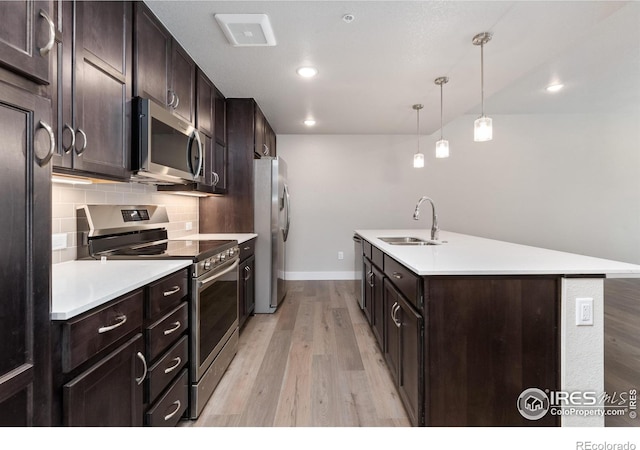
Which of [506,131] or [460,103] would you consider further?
[506,131]

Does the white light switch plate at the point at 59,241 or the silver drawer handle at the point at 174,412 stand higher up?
the white light switch plate at the point at 59,241

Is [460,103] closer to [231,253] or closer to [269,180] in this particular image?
[269,180]

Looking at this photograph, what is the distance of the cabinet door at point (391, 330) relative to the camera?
1872mm

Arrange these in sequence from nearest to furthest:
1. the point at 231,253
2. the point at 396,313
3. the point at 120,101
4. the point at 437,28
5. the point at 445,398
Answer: the point at 445,398 → the point at 120,101 → the point at 396,313 → the point at 437,28 → the point at 231,253

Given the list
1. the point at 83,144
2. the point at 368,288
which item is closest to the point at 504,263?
the point at 368,288

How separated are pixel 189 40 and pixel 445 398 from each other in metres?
2.64

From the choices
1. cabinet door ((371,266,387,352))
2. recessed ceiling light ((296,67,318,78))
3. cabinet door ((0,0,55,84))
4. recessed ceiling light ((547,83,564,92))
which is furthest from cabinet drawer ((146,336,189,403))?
recessed ceiling light ((547,83,564,92))

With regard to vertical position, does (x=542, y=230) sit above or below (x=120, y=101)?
below

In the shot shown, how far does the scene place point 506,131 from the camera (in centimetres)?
478

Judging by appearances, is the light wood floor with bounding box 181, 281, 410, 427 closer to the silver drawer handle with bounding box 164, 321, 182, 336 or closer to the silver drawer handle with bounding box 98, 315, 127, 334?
the silver drawer handle with bounding box 164, 321, 182, 336

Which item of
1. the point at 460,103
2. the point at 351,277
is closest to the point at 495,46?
the point at 460,103

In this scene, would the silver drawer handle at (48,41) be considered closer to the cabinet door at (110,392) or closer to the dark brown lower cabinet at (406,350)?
the cabinet door at (110,392)
